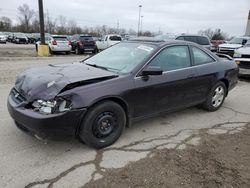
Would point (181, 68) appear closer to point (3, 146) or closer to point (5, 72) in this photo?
point (3, 146)

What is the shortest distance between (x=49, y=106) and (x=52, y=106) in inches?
1.5

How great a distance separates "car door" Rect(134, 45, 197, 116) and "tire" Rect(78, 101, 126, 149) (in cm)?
38

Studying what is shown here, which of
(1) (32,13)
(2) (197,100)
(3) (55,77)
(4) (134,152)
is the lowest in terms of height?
(4) (134,152)

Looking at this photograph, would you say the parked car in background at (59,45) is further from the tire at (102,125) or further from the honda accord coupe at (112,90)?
the tire at (102,125)

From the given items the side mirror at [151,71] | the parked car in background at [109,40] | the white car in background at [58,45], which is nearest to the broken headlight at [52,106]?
the side mirror at [151,71]

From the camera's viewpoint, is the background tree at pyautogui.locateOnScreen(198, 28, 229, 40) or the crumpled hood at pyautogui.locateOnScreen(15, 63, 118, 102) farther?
the background tree at pyautogui.locateOnScreen(198, 28, 229, 40)

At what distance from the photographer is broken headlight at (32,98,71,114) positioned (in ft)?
9.45

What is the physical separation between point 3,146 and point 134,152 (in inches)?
74.8

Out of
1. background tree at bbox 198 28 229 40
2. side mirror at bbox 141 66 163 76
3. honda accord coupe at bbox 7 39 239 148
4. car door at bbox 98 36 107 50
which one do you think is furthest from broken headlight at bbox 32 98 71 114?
background tree at bbox 198 28 229 40

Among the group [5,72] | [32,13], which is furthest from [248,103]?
[32,13]

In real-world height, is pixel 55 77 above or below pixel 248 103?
above

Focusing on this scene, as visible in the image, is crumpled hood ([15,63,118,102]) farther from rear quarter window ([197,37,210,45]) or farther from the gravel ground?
rear quarter window ([197,37,210,45])

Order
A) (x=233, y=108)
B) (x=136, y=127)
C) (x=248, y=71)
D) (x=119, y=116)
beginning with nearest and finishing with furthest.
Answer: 1. (x=119, y=116)
2. (x=136, y=127)
3. (x=233, y=108)
4. (x=248, y=71)

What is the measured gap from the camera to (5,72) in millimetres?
8828
